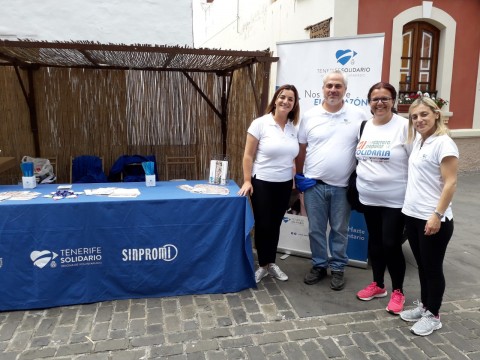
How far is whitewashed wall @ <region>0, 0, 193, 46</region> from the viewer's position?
18.6ft

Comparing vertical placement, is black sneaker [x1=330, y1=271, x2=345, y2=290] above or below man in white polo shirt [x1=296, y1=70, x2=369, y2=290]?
below

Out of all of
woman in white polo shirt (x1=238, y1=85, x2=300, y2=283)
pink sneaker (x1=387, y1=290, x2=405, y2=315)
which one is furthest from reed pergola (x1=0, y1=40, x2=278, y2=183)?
pink sneaker (x1=387, y1=290, x2=405, y2=315)

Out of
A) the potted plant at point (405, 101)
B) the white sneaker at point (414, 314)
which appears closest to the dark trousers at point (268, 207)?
the white sneaker at point (414, 314)

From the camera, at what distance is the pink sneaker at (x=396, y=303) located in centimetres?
279

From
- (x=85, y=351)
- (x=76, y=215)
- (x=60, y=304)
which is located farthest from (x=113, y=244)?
(x=85, y=351)

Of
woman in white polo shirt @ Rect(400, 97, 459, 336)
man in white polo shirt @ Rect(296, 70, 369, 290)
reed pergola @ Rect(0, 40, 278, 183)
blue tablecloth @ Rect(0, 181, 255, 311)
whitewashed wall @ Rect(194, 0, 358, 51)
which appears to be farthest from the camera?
whitewashed wall @ Rect(194, 0, 358, 51)

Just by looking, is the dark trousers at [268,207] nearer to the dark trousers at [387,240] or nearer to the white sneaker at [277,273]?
the white sneaker at [277,273]

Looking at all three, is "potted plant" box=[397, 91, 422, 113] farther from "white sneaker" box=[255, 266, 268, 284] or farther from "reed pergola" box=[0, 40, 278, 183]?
"white sneaker" box=[255, 266, 268, 284]

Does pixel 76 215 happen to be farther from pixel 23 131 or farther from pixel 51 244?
pixel 23 131

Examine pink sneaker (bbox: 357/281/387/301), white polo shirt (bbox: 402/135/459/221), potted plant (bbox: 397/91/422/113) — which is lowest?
pink sneaker (bbox: 357/281/387/301)

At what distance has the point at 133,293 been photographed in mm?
3010

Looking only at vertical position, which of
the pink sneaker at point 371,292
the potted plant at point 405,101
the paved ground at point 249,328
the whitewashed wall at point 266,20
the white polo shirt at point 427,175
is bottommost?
the paved ground at point 249,328

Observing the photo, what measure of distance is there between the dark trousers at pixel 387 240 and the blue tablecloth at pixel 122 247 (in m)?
0.93

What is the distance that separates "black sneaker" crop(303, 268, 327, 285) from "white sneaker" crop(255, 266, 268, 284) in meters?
0.35
